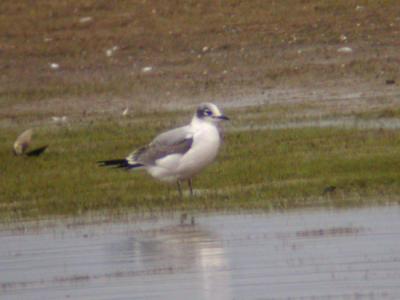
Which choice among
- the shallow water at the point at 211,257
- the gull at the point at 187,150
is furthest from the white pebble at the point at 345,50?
the shallow water at the point at 211,257

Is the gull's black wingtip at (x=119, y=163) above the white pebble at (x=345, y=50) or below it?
below

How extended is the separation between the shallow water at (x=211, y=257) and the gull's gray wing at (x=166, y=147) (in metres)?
1.62

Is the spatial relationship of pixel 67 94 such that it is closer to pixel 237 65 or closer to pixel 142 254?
pixel 237 65

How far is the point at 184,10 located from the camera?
2691 centimetres

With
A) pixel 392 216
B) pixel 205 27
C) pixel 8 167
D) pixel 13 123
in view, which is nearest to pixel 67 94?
pixel 13 123

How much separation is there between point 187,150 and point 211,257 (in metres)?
3.71

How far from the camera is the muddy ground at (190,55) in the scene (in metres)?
21.4

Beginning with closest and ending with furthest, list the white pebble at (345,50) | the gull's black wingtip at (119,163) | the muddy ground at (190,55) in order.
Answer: the gull's black wingtip at (119,163)
the muddy ground at (190,55)
the white pebble at (345,50)

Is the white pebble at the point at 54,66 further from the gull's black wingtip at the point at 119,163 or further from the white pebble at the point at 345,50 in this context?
the gull's black wingtip at the point at 119,163

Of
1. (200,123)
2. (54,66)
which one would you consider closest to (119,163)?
(200,123)

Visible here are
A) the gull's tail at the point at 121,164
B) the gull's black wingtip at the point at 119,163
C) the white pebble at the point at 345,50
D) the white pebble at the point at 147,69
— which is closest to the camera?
the gull's tail at the point at 121,164

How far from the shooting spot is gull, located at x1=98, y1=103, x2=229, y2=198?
44.8ft

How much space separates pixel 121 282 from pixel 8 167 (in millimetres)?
7275

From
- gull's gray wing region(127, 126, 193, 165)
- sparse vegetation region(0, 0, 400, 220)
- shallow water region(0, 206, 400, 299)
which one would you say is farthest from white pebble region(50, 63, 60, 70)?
shallow water region(0, 206, 400, 299)
